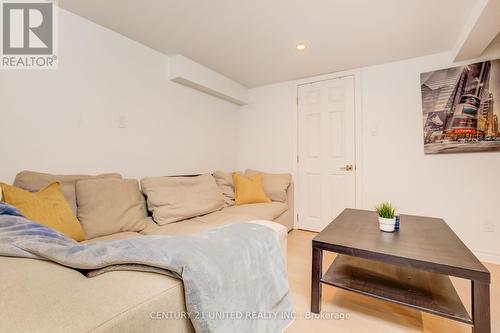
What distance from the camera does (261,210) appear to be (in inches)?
104

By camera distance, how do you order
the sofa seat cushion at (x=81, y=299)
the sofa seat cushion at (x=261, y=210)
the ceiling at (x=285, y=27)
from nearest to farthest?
the sofa seat cushion at (x=81, y=299), the ceiling at (x=285, y=27), the sofa seat cushion at (x=261, y=210)

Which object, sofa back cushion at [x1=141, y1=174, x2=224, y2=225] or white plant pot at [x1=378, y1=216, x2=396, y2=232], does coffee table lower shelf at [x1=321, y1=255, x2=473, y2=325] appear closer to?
white plant pot at [x1=378, y1=216, x2=396, y2=232]

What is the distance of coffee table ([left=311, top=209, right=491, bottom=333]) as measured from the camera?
1.14m

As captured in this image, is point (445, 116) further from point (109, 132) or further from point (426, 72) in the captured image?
point (109, 132)

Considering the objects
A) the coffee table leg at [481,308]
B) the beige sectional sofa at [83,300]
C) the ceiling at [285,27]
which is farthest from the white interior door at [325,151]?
the beige sectional sofa at [83,300]

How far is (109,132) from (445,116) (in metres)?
3.42

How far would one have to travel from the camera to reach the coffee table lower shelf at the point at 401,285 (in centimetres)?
124

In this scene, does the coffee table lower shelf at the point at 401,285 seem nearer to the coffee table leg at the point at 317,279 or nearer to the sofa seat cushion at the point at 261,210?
the coffee table leg at the point at 317,279

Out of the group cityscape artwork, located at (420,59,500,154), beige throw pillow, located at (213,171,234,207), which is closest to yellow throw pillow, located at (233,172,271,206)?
beige throw pillow, located at (213,171,234,207)

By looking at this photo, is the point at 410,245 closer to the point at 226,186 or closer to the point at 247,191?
the point at 247,191

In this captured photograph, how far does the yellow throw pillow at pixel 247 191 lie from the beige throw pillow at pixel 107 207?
126 centimetres

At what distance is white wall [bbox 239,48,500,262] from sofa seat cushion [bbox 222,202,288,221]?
1.13m

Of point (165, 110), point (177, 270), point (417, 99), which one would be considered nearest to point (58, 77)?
point (165, 110)

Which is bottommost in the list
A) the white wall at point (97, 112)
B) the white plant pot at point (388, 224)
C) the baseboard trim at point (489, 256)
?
the baseboard trim at point (489, 256)
